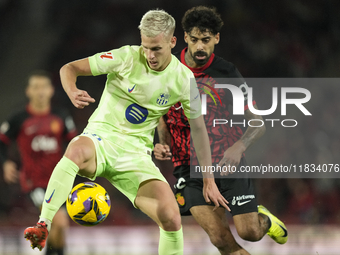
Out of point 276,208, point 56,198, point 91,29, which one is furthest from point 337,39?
point 56,198

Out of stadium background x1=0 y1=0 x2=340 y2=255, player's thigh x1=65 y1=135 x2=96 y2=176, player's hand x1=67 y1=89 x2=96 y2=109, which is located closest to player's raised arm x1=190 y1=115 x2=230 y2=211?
player's thigh x1=65 y1=135 x2=96 y2=176

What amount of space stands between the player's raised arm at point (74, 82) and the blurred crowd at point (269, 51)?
3.51 meters

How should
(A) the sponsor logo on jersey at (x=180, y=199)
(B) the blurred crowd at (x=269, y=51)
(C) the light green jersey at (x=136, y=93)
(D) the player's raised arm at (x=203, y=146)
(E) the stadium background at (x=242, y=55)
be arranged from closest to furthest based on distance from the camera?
(C) the light green jersey at (x=136, y=93) < (D) the player's raised arm at (x=203, y=146) < (A) the sponsor logo on jersey at (x=180, y=199) < (E) the stadium background at (x=242, y=55) < (B) the blurred crowd at (x=269, y=51)

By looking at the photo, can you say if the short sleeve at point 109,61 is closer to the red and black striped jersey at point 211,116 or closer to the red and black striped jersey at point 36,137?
the red and black striped jersey at point 211,116

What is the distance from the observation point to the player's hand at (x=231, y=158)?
3717 mm

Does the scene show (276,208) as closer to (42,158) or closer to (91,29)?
(42,158)

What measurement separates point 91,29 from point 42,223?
16.5 feet

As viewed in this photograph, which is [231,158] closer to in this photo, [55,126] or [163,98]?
[163,98]

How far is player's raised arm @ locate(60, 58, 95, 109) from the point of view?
262 centimetres

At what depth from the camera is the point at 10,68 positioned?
6891 millimetres

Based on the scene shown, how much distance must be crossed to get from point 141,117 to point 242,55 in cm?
434

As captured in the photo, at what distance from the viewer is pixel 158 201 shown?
2918 millimetres

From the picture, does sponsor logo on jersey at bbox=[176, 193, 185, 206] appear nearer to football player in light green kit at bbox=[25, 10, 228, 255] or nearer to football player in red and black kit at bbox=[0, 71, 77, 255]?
football player in light green kit at bbox=[25, 10, 228, 255]

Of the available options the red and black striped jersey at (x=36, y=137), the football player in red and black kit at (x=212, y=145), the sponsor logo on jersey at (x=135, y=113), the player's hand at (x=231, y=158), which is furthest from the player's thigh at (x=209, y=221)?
the red and black striped jersey at (x=36, y=137)
